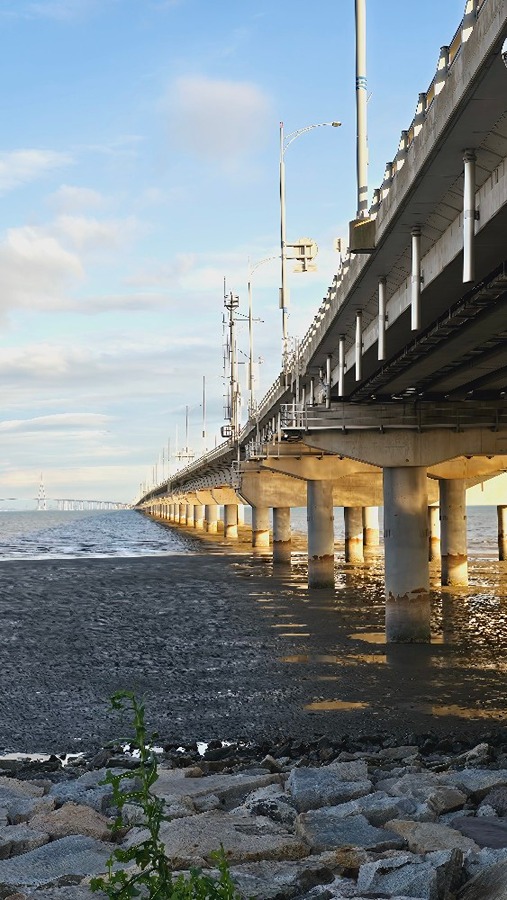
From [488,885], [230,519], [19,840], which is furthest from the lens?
[230,519]

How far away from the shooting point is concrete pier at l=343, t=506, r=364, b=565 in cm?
6284

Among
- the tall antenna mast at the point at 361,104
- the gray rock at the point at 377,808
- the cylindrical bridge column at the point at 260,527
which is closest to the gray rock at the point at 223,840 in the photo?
the gray rock at the point at 377,808

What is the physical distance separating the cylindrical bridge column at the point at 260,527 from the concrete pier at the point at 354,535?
545 inches

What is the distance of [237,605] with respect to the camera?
123ft

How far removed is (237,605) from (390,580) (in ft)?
35.9

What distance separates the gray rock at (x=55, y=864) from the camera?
7945mm

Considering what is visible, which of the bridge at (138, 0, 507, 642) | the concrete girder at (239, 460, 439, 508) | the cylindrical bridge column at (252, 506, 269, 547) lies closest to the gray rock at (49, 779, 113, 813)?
the bridge at (138, 0, 507, 642)

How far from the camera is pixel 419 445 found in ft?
94.1

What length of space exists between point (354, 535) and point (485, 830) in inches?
2193

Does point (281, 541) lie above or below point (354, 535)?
below

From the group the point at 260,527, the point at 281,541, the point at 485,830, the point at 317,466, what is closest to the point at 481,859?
the point at 485,830

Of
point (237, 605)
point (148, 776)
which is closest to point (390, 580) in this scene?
point (237, 605)

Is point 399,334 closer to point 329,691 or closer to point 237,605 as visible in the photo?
point 329,691

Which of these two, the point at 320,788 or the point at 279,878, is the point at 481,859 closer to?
Answer: the point at 279,878
